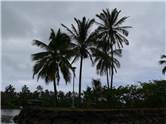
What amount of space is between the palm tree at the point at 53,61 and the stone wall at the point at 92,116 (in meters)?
4.77

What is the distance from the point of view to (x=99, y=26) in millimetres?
52000

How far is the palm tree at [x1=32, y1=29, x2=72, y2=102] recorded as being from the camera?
45756 mm

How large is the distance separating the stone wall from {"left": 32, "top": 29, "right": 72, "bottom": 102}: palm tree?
188 inches

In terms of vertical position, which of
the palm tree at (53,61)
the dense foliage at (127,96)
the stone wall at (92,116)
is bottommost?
the stone wall at (92,116)

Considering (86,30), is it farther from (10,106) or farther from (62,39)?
(10,106)

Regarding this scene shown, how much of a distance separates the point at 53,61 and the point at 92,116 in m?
9.44

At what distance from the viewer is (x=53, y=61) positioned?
45875 mm

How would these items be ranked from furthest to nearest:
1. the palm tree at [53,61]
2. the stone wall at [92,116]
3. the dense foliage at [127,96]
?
the dense foliage at [127,96] < the palm tree at [53,61] < the stone wall at [92,116]

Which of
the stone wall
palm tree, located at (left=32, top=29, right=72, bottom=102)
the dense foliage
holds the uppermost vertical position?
palm tree, located at (left=32, top=29, right=72, bottom=102)

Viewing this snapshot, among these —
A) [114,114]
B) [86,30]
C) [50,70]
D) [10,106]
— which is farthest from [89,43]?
[10,106]

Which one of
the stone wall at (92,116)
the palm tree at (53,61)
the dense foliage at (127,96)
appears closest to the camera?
the stone wall at (92,116)

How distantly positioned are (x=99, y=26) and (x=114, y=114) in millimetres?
15185

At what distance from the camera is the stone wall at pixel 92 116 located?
39281 millimetres

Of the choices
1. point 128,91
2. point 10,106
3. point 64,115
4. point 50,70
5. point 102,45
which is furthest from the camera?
point 10,106
